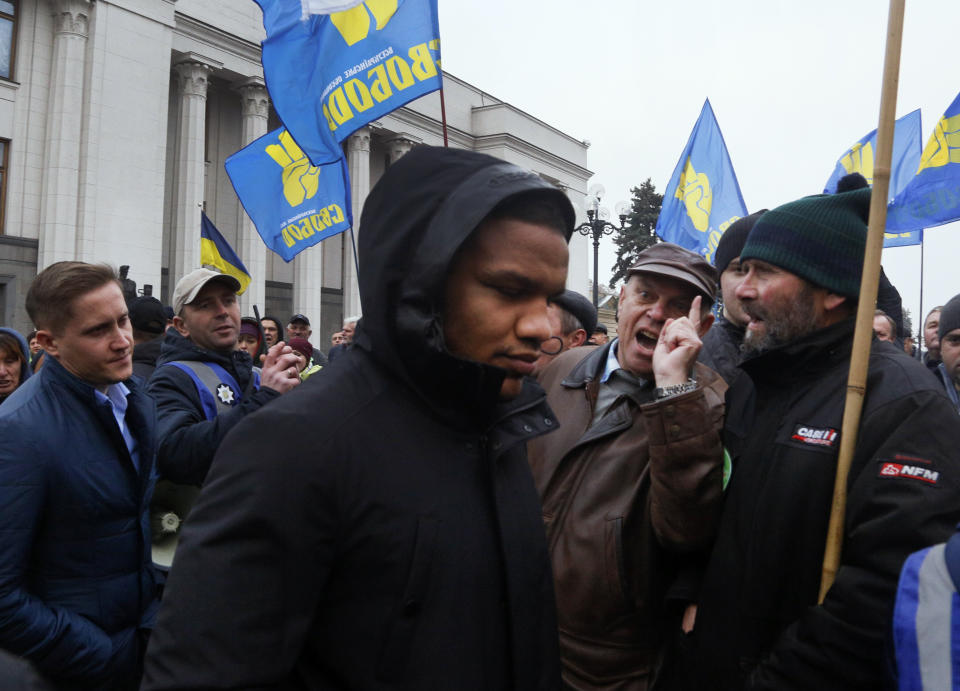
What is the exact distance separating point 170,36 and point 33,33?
3839 millimetres

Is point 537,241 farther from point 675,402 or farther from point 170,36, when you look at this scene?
point 170,36

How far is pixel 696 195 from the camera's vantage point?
8.37m

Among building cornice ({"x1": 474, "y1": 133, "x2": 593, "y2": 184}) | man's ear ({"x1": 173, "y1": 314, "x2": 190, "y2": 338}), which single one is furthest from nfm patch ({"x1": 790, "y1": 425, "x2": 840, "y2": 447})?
building cornice ({"x1": 474, "y1": 133, "x2": 593, "y2": 184})

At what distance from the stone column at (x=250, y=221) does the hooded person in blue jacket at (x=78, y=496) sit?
24.2 m

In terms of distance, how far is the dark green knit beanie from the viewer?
89.7 inches

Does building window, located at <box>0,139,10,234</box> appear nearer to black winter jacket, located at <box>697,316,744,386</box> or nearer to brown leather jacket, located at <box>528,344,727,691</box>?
black winter jacket, located at <box>697,316,744,386</box>

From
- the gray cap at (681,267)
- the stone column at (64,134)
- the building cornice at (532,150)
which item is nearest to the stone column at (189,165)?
the stone column at (64,134)

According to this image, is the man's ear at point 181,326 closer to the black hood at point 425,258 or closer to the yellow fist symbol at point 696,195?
the black hood at point 425,258

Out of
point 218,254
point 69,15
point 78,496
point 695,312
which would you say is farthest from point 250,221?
point 695,312

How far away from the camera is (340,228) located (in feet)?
19.4

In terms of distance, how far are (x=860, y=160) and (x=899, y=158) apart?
100 cm

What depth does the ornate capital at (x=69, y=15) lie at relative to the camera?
68.6 feet

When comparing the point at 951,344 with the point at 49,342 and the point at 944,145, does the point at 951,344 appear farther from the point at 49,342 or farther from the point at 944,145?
the point at 49,342

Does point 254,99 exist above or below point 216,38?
below
